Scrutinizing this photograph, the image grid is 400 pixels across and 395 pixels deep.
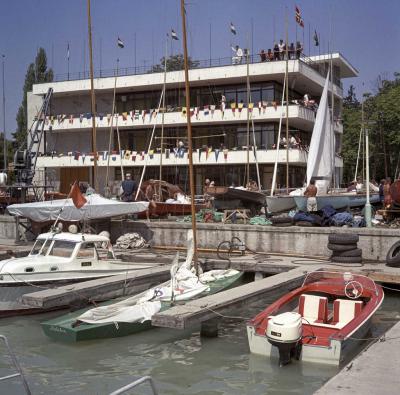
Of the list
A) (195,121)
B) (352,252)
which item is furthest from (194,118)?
(352,252)

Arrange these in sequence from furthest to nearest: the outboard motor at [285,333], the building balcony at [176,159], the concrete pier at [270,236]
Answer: the building balcony at [176,159]
the concrete pier at [270,236]
the outboard motor at [285,333]

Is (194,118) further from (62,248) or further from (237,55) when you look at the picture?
(62,248)

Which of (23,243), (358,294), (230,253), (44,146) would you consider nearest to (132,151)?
(44,146)

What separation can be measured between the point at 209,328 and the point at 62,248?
223 inches

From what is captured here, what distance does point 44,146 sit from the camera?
53.8m

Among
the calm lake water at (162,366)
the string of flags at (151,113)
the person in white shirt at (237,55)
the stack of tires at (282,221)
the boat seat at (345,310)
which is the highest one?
the person in white shirt at (237,55)

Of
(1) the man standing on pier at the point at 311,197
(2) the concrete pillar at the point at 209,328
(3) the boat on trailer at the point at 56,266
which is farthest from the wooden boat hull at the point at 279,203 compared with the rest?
(2) the concrete pillar at the point at 209,328

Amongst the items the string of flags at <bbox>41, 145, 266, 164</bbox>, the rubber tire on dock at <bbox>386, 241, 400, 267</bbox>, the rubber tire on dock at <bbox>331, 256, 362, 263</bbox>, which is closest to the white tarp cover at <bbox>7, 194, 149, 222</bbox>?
the rubber tire on dock at <bbox>331, 256, 362, 263</bbox>

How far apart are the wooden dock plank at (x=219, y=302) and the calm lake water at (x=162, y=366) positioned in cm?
79

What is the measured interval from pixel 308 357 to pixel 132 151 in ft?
124

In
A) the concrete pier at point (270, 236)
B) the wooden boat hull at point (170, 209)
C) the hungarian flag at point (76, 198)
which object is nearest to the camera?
the hungarian flag at point (76, 198)

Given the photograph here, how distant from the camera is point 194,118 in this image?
44.9 metres

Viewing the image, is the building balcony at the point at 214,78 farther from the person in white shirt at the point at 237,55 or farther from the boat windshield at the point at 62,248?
the boat windshield at the point at 62,248

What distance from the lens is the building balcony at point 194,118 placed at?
41.8 metres
